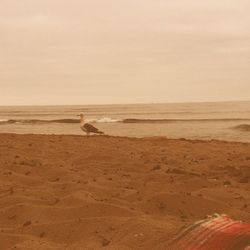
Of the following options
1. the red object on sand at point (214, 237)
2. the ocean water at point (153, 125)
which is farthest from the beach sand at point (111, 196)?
the ocean water at point (153, 125)

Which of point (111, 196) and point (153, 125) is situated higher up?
point (111, 196)

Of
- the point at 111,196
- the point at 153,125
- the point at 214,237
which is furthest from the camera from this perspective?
the point at 153,125

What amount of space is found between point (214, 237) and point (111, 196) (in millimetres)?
2133

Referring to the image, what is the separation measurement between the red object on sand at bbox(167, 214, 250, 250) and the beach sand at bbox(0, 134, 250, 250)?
5.9 inches

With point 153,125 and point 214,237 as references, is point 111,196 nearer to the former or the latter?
point 214,237

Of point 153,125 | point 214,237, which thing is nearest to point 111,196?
point 214,237

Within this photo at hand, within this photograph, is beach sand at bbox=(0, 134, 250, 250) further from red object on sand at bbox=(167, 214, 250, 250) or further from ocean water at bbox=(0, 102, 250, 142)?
ocean water at bbox=(0, 102, 250, 142)

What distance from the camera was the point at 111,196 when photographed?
564 centimetres

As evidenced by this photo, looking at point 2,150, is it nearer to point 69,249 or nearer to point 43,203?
point 43,203

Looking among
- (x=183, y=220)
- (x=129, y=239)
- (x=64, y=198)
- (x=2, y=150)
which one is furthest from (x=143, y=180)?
(x=2, y=150)

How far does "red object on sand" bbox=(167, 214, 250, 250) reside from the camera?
3.55 m

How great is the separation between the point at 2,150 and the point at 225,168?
12.9ft

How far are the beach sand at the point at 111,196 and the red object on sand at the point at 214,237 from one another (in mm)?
150

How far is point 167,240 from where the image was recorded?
12.7ft
